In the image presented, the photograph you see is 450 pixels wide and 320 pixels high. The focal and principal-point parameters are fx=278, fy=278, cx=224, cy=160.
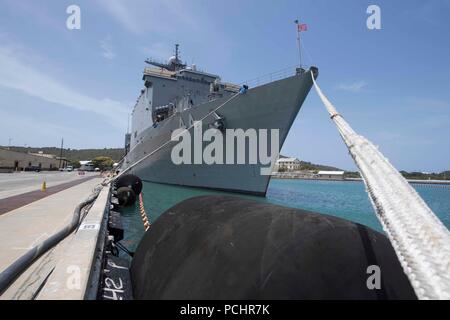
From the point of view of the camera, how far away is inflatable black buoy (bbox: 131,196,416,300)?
1778mm

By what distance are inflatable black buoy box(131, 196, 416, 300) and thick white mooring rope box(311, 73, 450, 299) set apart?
1.07 ft

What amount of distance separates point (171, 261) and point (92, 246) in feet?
5.10

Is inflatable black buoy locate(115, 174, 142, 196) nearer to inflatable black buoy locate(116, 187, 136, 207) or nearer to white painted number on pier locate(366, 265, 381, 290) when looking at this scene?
inflatable black buoy locate(116, 187, 136, 207)

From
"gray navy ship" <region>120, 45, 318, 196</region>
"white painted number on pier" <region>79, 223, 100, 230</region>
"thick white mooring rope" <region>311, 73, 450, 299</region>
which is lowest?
"white painted number on pier" <region>79, 223, 100, 230</region>

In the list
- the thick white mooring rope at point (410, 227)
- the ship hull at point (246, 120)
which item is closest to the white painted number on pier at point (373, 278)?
the thick white mooring rope at point (410, 227)

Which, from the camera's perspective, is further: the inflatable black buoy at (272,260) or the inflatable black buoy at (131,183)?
the inflatable black buoy at (131,183)

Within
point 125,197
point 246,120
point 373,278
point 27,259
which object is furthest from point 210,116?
point 373,278

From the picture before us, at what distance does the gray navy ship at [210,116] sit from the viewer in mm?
16188

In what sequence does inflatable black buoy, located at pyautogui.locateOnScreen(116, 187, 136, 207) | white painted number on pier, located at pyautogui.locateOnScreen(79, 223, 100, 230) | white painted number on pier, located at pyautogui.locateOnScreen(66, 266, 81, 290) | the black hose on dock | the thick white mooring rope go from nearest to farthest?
1. the thick white mooring rope
2. white painted number on pier, located at pyautogui.locateOnScreen(66, 266, 81, 290)
3. the black hose on dock
4. white painted number on pier, located at pyautogui.locateOnScreen(79, 223, 100, 230)
5. inflatable black buoy, located at pyautogui.locateOnScreen(116, 187, 136, 207)

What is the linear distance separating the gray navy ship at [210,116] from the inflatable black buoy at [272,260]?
823 cm

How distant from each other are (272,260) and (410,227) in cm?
89

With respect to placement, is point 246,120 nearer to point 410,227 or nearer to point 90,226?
point 90,226

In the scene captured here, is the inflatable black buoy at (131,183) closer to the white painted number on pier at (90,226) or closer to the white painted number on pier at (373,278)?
the white painted number on pier at (90,226)

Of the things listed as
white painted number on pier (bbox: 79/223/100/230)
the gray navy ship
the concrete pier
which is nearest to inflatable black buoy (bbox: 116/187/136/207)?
the gray navy ship
